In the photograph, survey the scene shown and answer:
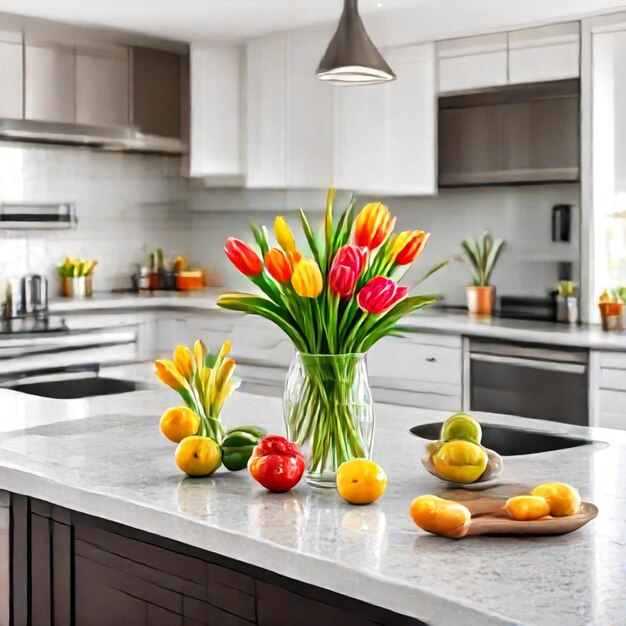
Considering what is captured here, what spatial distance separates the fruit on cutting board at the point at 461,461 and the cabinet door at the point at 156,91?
14.8 ft

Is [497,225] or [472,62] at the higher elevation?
[472,62]

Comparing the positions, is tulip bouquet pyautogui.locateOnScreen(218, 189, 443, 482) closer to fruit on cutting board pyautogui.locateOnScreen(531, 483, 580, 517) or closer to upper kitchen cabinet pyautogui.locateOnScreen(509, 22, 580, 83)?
fruit on cutting board pyautogui.locateOnScreen(531, 483, 580, 517)

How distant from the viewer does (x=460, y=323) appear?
14.9ft

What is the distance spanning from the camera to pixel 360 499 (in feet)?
5.39

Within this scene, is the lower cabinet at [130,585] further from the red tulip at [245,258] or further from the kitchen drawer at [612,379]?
the kitchen drawer at [612,379]

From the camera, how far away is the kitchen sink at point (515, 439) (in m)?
2.28

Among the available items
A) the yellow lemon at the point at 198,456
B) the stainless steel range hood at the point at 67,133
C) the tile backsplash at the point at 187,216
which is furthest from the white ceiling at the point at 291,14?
the yellow lemon at the point at 198,456

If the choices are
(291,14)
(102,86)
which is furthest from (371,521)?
(102,86)

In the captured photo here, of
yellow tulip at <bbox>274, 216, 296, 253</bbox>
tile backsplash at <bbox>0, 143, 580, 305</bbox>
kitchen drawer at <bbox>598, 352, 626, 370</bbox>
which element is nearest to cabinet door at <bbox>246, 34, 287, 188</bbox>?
tile backsplash at <bbox>0, 143, 580, 305</bbox>

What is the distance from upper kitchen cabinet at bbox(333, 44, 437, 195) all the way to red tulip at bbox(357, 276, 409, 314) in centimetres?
343

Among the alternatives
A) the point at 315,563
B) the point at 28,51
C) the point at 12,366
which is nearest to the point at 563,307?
the point at 12,366

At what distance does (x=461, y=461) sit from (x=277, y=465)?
33 cm

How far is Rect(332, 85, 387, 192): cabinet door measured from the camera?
5180mm

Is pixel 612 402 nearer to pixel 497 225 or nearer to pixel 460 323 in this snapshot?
pixel 460 323
